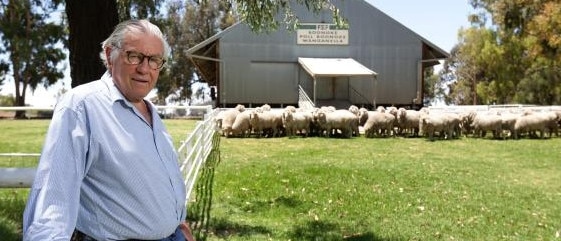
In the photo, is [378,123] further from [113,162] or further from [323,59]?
[113,162]

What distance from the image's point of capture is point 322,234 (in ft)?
22.8

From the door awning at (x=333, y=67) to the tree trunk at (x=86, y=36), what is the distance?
27794mm

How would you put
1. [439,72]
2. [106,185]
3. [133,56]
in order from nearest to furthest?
[106,185] < [133,56] < [439,72]

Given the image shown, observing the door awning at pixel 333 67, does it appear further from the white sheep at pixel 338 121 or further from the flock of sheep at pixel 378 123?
the white sheep at pixel 338 121

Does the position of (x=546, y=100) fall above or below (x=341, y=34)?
below

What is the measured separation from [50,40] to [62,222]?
44.4m

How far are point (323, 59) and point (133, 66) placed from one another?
3547cm

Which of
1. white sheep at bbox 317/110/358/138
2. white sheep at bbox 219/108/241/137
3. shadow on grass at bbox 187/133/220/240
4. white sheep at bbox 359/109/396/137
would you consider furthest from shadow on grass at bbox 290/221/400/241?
white sheep at bbox 359/109/396/137

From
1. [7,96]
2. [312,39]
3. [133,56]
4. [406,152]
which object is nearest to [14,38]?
[312,39]

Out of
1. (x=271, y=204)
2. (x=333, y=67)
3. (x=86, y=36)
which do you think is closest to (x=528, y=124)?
(x=333, y=67)

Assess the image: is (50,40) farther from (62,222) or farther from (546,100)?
(62,222)

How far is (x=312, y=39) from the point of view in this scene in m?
37.7

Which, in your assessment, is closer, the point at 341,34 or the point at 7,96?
the point at 341,34

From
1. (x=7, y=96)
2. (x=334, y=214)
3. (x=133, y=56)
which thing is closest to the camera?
(x=133, y=56)
